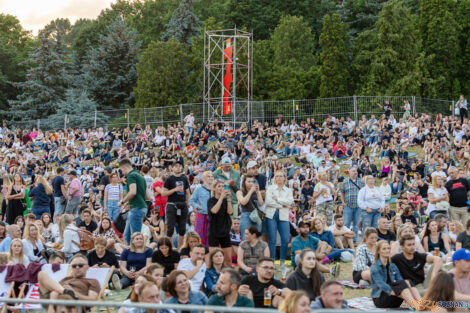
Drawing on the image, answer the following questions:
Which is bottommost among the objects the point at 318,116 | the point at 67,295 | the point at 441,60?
the point at 67,295

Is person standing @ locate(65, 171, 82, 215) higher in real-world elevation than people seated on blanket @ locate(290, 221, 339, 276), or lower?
higher

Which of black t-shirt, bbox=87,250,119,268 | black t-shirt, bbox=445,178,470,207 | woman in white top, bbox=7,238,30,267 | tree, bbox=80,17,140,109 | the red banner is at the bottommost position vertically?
black t-shirt, bbox=87,250,119,268

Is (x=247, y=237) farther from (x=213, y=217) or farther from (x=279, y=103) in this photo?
(x=279, y=103)

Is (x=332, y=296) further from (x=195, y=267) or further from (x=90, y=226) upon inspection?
(x=90, y=226)

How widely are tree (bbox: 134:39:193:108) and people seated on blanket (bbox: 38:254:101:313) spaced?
32025mm

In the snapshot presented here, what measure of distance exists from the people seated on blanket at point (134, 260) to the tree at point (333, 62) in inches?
1078

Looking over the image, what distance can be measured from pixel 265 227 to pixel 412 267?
274 cm

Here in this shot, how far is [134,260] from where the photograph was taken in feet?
28.1

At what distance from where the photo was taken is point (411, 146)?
20.1m

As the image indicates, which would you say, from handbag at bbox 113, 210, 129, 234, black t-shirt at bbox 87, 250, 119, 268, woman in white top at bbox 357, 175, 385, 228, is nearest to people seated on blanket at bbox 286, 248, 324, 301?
black t-shirt at bbox 87, 250, 119, 268

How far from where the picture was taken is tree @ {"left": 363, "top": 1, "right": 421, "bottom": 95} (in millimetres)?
33562

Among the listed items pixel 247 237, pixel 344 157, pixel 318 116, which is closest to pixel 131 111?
pixel 318 116

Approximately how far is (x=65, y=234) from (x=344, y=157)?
12.5 meters

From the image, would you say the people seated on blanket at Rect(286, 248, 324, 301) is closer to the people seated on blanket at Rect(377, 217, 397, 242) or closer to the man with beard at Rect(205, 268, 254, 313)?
the man with beard at Rect(205, 268, 254, 313)
